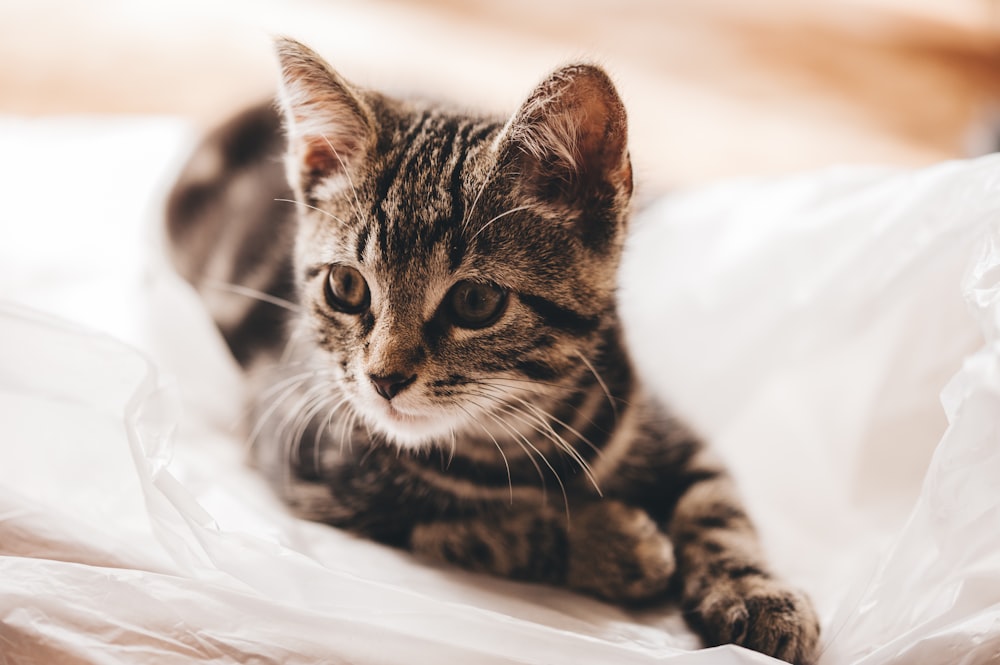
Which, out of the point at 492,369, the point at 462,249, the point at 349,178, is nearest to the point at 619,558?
the point at 492,369

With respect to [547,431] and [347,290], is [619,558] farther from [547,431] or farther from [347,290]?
[347,290]

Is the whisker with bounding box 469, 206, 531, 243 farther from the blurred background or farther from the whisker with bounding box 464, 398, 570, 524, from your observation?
the blurred background

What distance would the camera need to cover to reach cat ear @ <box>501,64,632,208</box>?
77 cm

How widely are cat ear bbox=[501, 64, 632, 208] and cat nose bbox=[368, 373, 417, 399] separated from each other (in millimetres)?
235

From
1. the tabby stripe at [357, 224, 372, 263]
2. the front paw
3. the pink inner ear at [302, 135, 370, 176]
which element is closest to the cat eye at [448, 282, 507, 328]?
the tabby stripe at [357, 224, 372, 263]

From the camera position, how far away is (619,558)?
887 millimetres

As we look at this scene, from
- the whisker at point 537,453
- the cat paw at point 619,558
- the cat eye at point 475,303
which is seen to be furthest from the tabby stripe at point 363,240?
the cat paw at point 619,558

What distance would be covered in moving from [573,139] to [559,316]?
18 cm

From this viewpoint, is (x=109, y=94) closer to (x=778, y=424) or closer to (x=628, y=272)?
(x=628, y=272)

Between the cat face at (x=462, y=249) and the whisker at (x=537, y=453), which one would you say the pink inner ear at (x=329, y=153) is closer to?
the cat face at (x=462, y=249)

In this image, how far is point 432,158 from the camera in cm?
84

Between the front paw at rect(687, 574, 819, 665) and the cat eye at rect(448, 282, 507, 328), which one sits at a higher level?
the cat eye at rect(448, 282, 507, 328)

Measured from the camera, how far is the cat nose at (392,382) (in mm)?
781

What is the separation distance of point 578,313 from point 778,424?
513mm
